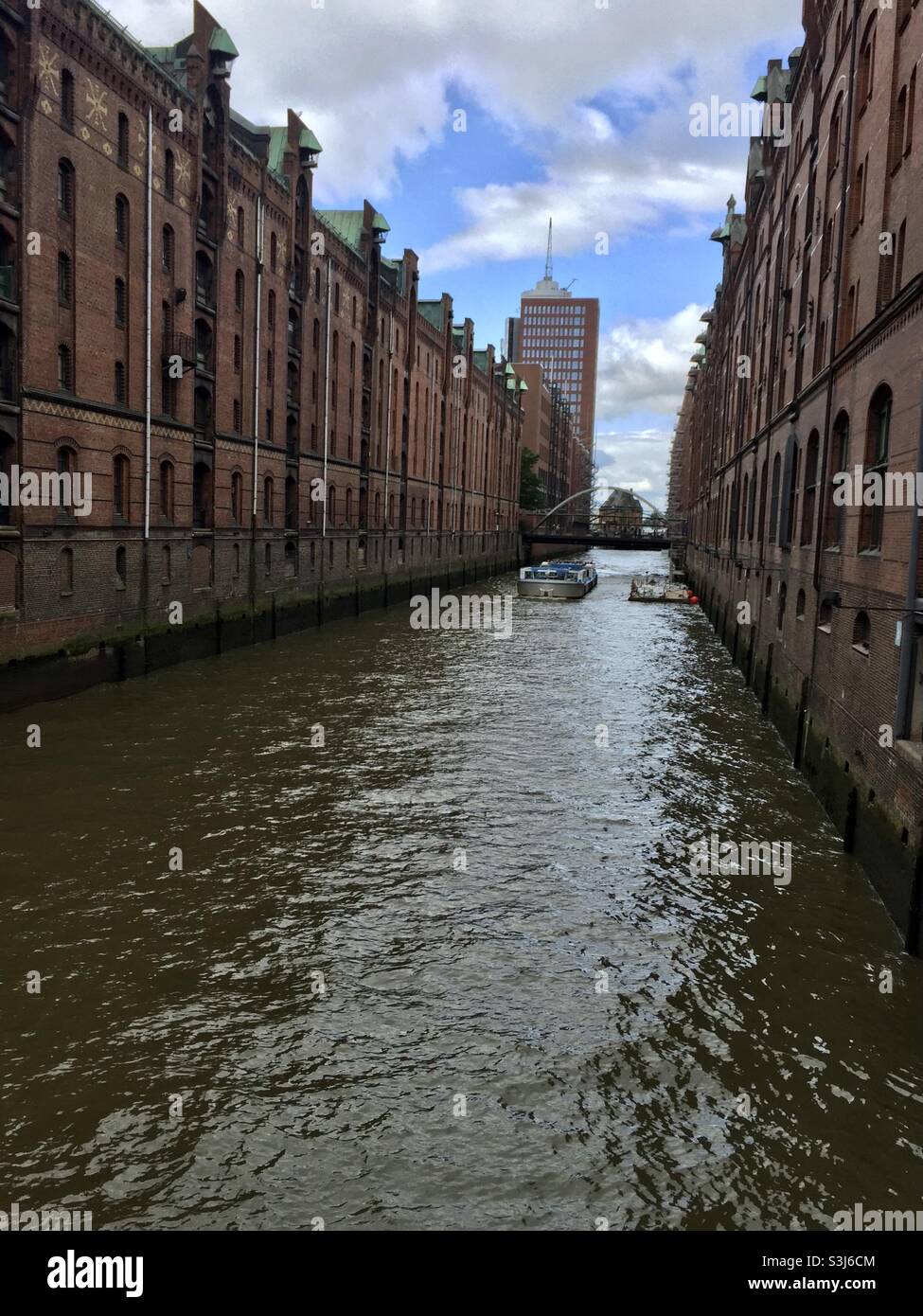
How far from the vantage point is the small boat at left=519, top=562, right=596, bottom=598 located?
54656 millimetres

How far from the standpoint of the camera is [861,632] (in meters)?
13.2

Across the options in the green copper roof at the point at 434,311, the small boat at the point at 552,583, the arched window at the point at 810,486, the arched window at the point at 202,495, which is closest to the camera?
→ the arched window at the point at 810,486

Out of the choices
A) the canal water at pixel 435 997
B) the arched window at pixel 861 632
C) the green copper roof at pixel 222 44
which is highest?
the green copper roof at pixel 222 44

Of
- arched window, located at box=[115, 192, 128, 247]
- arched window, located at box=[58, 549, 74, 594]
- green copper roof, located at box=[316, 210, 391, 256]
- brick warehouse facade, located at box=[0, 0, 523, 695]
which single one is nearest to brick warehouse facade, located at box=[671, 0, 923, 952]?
brick warehouse facade, located at box=[0, 0, 523, 695]

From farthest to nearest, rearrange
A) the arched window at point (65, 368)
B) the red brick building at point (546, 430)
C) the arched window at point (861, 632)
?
1. the red brick building at point (546, 430)
2. the arched window at point (65, 368)
3. the arched window at point (861, 632)

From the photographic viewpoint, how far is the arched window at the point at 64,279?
2119 cm

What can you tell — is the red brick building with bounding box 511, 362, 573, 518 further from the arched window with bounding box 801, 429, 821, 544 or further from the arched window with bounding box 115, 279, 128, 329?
the arched window with bounding box 801, 429, 821, 544

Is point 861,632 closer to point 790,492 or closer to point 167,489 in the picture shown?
point 790,492

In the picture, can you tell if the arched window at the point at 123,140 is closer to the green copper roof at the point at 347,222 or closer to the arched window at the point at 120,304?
the arched window at the point at 120,304

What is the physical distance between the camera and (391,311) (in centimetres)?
4969

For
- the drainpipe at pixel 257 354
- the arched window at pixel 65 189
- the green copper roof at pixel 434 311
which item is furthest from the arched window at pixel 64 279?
the green copper roof at pixel 434 311

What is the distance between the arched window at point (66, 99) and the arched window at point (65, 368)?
14.6 feet

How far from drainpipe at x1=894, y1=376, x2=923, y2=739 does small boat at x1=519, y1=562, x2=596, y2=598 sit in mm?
44460
